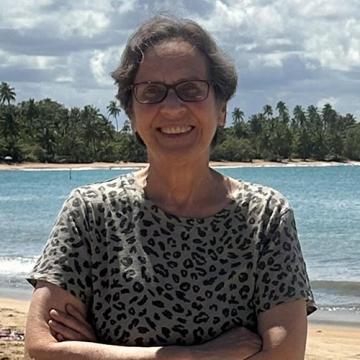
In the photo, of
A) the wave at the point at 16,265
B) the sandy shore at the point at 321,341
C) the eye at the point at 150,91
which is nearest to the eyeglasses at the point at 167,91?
the eye at the point at 150,91

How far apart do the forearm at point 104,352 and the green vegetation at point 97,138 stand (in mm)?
80471

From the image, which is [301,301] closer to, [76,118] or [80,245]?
[80,245]

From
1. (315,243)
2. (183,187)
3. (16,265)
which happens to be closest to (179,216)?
(183,187)

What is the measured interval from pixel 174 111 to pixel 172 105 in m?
0.02

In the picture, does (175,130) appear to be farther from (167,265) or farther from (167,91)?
(167,265)

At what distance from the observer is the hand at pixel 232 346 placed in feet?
8.69

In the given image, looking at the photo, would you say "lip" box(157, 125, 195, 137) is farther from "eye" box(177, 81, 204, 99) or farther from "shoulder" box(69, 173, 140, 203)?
"shoulder" box(69, 173, 140, 203)

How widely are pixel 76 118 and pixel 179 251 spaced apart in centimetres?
9917

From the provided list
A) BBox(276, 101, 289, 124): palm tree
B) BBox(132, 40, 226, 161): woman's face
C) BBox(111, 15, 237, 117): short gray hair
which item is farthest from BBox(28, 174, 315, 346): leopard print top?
BBox(276, 101, 289, 124): palm tree

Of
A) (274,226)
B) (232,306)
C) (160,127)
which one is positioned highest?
(160,127)

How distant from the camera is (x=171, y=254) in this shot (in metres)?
2.80

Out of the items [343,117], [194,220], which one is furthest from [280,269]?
[343,117]

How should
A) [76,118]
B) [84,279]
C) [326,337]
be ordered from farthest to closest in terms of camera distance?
1. [76,118]
2. [326,337]
3. [84,279]

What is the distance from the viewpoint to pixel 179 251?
2.81 metres
